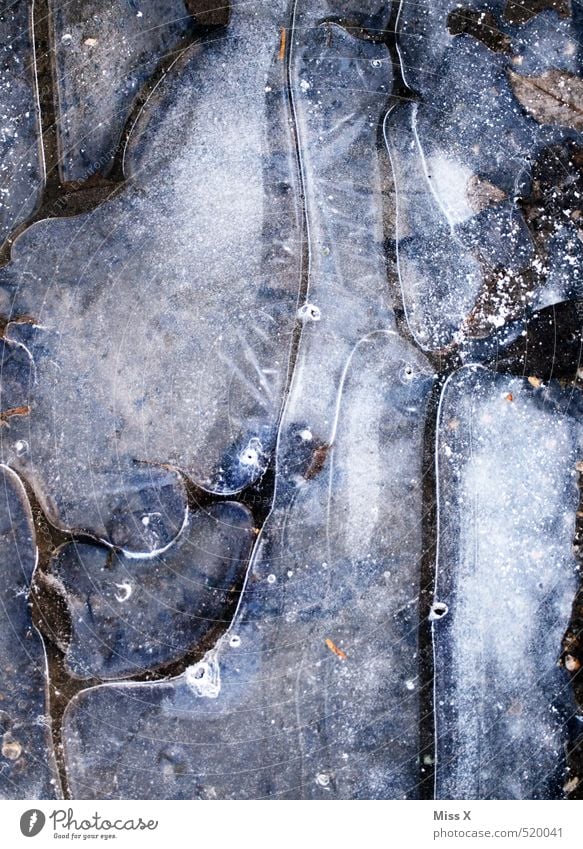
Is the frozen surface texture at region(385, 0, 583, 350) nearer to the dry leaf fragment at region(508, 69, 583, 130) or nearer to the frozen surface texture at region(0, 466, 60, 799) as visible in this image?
the dry leaf fragment at region(508, 69, 583, 130)

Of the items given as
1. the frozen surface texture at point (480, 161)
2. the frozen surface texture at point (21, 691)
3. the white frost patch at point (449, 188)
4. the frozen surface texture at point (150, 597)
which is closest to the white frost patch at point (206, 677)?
the frozen surface texture at point (150, 597)

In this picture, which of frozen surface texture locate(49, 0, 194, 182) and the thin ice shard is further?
frozen surface texture locate(49, 0, 194, 182)

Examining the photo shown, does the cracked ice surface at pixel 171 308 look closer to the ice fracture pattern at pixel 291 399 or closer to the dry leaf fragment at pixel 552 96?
the ice fracture pattern at pixel 291 399

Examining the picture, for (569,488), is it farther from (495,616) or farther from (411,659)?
(411,659)

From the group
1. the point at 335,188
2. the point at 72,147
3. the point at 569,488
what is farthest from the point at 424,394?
the point at 72,147

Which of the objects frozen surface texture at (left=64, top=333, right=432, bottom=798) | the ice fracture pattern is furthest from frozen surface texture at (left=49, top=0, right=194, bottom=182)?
frozen surface texture at (left=64, top=333, right=432, bottom=798)

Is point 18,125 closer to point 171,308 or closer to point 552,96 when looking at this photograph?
point 171,308

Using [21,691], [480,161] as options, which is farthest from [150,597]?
[480,161]
